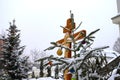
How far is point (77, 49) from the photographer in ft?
11.9

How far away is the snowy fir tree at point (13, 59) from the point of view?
72.3 feet

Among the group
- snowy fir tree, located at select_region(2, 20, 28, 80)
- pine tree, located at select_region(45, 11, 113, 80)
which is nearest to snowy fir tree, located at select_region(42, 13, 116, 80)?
pine tree, located at select_region(45, 11, 113, 80)

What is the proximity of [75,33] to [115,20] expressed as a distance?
6.05 metres

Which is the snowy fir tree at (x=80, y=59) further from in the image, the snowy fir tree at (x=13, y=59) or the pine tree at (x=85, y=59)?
the snowy fir tree at (x=13, y=59)

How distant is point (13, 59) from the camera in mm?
22234

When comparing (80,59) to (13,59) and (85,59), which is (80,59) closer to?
(85,59)

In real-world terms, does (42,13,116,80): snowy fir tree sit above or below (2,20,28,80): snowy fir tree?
below

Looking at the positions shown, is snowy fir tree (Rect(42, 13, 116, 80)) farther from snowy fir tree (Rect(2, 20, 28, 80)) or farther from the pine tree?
snowy fir tree (Rect(2, 20, 28, 80))

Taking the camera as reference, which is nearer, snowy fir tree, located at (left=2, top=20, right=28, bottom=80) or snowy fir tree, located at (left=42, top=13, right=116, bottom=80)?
snowy fir tree, located at (left=42, top=13, right=116, bottom=80)

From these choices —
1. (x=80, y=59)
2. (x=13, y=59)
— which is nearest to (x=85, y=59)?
(x=80, y=59)

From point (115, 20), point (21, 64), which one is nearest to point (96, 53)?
point (115, 20)

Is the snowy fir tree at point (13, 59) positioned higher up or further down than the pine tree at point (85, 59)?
higher up

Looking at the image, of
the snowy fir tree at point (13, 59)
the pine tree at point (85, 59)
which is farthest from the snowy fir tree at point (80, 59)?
the snowy fir tree at point (13, 59)

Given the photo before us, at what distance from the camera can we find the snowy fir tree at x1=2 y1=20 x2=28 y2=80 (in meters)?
22.0
